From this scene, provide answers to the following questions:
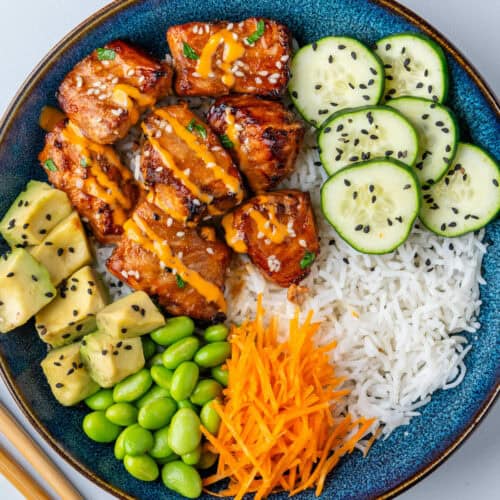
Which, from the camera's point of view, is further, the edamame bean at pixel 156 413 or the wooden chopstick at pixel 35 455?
the wooden chopstick at pixel 35 455

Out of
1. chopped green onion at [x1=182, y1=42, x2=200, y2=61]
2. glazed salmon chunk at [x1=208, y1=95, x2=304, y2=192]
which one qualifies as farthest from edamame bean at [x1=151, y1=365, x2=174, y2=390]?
chopped green onion at [x1=182, y1=42, x2=200, y2=61]

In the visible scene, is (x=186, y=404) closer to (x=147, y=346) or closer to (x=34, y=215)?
(x=147, y=346)

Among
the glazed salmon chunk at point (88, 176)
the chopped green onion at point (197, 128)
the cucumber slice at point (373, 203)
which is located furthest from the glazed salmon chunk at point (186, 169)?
the cucumber slice at point (373, 203)

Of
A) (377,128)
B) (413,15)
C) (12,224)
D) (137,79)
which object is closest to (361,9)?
(413,15)

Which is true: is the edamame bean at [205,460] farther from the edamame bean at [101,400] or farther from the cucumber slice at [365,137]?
the cucumber slice at [365,137]

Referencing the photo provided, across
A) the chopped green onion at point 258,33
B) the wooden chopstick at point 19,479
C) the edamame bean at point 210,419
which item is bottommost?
the wooden chopstick at point 19,479

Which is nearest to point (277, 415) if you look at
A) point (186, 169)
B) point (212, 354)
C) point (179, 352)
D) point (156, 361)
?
point (212, 354)
